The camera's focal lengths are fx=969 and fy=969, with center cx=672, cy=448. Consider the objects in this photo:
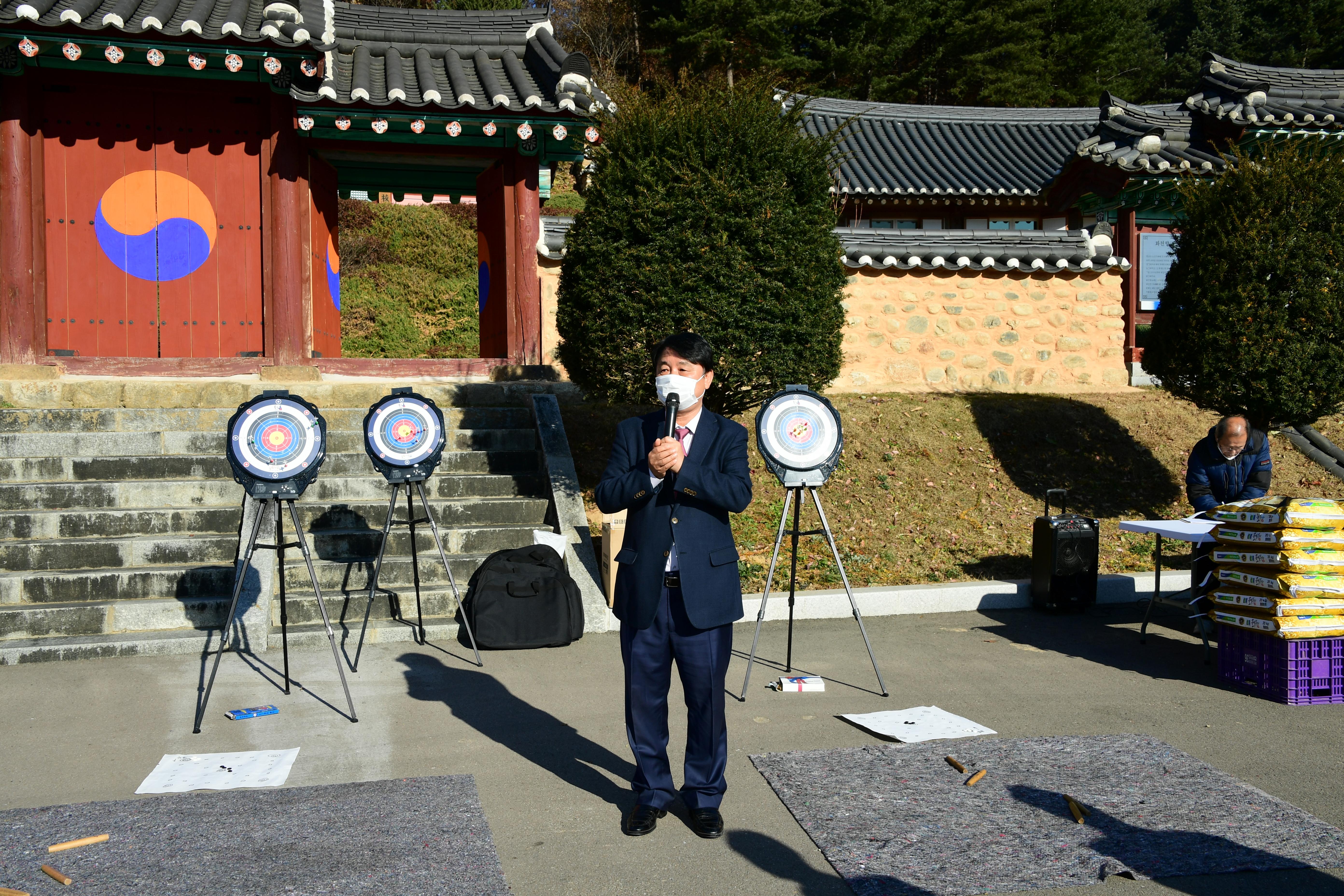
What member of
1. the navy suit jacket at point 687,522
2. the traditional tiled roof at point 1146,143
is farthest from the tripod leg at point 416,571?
the traditional tiled roof at point 1146,143

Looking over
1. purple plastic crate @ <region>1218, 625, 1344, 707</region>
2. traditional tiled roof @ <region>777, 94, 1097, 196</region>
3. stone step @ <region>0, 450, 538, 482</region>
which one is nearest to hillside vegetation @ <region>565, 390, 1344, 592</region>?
stone step @ <region>0, 450, 538, 482</region>

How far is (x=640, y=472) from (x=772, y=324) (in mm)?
3970

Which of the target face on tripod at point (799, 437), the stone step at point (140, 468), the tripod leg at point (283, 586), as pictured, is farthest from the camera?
the stone step at point (140, 468)

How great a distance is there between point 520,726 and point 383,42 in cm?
932

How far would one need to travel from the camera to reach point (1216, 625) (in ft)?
21.3

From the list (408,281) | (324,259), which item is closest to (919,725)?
(324,259)

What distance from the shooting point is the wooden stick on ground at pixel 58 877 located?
3.32 m

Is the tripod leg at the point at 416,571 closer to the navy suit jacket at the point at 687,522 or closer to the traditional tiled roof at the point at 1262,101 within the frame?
the navy suit jacket at the point at 687,522

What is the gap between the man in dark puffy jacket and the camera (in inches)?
283

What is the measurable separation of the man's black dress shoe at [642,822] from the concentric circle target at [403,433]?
3359mm

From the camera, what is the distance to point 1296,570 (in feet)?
17.7

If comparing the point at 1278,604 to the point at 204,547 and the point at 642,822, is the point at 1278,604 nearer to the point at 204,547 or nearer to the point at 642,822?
the point at 642,822

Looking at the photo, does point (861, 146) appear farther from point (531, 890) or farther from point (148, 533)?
point (531, 890)

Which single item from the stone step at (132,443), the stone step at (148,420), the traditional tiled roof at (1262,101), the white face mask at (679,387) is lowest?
the stone step at (132,443)
